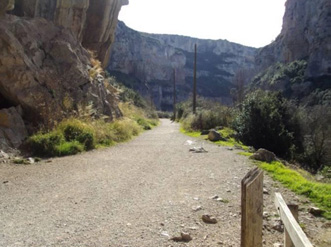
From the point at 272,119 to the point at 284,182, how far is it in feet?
27.3

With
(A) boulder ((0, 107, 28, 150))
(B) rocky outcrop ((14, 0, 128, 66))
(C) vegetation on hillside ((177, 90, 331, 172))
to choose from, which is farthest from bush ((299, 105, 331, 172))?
(B) rocky outcrop ((14, 0, 128, 66))

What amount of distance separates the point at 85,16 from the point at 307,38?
6434 cm

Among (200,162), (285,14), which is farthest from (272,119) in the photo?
(285,14)

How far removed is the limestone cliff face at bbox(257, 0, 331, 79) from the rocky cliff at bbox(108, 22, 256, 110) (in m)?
29.6

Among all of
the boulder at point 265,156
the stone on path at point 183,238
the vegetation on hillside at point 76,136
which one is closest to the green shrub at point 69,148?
the vegetation on hillside at point 76,136

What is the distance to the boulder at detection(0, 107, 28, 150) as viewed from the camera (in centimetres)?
870

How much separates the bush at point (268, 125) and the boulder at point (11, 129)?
30.3 ft

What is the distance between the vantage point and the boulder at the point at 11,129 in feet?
28.5

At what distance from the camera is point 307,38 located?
228ft

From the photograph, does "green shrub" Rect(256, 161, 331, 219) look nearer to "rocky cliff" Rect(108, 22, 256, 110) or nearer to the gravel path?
the gravel path

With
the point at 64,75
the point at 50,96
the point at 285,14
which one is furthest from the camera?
the point at 285,14

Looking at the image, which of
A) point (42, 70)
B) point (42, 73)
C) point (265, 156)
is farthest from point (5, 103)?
point (265, 156)

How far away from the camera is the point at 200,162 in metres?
8.41

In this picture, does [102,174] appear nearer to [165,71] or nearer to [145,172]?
[145,172]
